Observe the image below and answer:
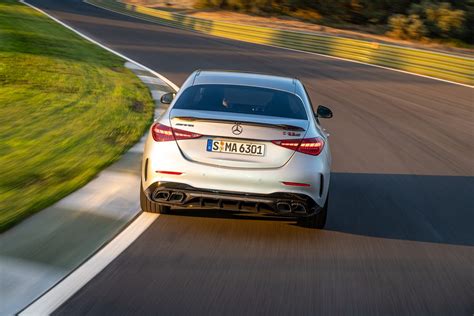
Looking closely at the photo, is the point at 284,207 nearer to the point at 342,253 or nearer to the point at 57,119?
the point at 342,253

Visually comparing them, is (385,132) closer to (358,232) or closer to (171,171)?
(358,232)

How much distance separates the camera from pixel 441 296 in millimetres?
5645

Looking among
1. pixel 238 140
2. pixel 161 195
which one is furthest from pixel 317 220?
pixel 161 195

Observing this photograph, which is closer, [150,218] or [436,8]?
[150,218]

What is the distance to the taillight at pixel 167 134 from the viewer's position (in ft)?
22.3

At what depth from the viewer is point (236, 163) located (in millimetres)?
6723

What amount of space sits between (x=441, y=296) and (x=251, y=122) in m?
2.13

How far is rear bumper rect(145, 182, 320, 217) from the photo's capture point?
6746 millimetres

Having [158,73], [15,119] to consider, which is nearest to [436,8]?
[158,73]

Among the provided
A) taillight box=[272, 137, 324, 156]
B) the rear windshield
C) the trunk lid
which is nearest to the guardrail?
the rear windshield

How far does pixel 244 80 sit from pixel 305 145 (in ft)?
4.40

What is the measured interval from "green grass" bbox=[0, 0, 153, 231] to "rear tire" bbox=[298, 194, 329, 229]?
2.35m

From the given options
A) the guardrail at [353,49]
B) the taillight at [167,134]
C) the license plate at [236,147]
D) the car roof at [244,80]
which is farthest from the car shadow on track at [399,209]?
the guardrail at [353,49]

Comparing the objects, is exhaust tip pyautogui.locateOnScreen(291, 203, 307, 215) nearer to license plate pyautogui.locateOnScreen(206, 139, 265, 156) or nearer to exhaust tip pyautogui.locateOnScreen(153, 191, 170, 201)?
license plate pyautogui.locateOnScreen(206, 139, 265, 156)
